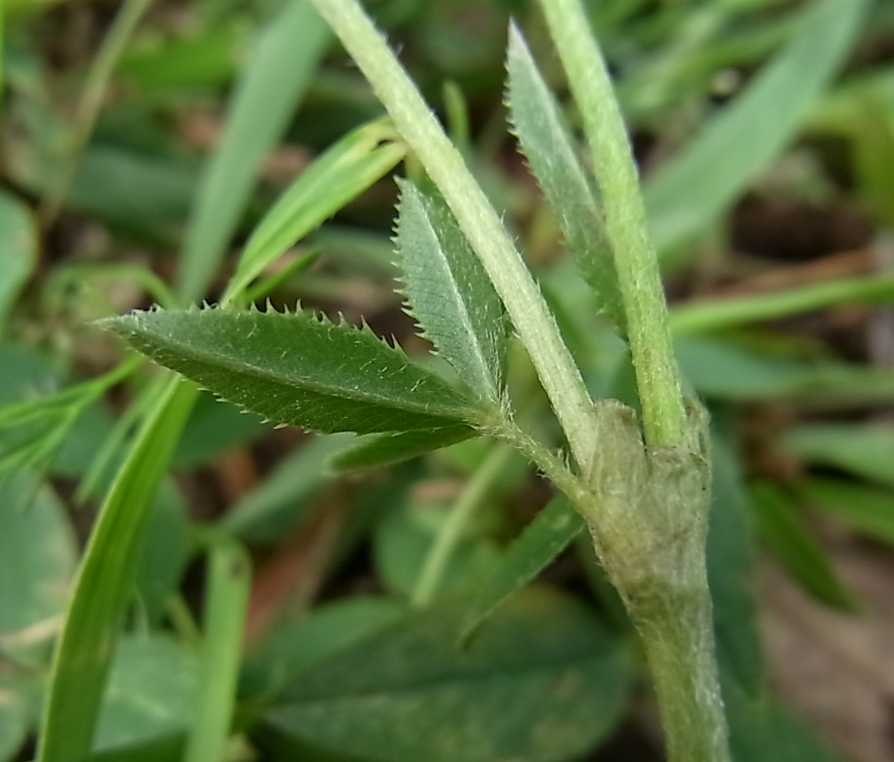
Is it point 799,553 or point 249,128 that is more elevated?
point 249,128

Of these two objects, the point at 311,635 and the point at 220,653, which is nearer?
the point at 220,653

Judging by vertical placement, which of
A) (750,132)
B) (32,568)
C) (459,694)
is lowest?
(459,694)

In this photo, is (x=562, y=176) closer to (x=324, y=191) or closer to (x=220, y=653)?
(x=324, y=191)

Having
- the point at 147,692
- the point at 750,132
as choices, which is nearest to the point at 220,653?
the point at 147,692

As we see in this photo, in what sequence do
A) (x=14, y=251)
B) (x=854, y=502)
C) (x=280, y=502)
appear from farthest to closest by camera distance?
1. (x=854, y=502)
2. (x=280, y=502)
3. (x=14, y=251)

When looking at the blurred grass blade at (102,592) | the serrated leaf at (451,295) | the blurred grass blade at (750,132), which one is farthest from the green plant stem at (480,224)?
the blurred grass blade at (750,132)

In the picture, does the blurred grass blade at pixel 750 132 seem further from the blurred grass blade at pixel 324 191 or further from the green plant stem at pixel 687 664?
the green plant stem at pixel 687 664

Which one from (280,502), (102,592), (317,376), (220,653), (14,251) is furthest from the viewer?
(280,502)
